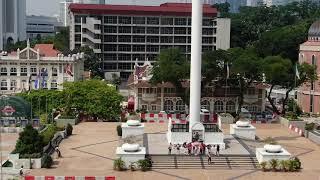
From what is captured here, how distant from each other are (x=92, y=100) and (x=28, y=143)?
26.5 m

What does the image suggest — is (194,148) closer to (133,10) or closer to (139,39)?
(133,10)

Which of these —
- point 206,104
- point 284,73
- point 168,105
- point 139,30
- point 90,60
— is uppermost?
point 139,30

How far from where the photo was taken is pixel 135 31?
144 meters

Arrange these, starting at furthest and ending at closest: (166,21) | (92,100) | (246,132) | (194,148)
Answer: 1. (166,21)
2. (92,100)
3. (246,132)
4. (194,148)

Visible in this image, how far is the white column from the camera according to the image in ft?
178

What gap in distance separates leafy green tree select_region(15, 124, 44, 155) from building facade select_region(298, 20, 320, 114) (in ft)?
174

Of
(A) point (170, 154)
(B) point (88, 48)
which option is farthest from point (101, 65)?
(A) point (170, 154)

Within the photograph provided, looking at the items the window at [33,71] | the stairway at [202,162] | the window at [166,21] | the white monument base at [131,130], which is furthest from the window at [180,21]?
the stairway at [202,162]

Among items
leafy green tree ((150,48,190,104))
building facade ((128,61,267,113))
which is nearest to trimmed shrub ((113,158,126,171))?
leafy green tree ((150,48,190,104))

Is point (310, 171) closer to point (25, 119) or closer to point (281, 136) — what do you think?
point (281, 136)

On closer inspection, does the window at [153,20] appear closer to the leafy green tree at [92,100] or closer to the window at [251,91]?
the window at [251,91]

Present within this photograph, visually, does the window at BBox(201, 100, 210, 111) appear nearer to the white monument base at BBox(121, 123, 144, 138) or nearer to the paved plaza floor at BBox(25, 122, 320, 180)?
the paved plaza floor at BBox(25, 122, 320, 180)

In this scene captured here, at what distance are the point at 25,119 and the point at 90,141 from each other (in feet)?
42.3

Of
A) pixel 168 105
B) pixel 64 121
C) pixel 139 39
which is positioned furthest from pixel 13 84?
pixel 139 39
